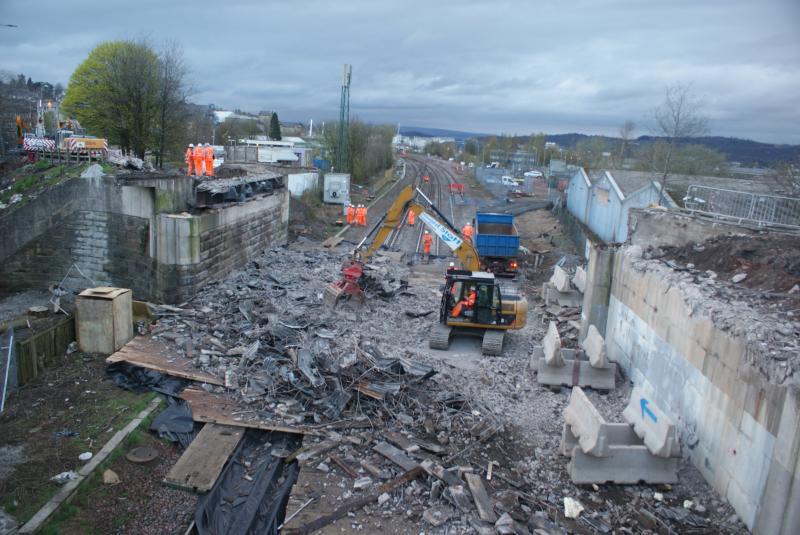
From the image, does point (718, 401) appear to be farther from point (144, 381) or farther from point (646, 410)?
point (144, 381)

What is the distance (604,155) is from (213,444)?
6574 cm

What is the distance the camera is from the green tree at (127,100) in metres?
30.5

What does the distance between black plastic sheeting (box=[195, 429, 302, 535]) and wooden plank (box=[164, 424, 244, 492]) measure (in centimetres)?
12

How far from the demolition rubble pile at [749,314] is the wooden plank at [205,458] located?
320 inches

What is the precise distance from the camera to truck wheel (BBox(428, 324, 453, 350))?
49.1 feet

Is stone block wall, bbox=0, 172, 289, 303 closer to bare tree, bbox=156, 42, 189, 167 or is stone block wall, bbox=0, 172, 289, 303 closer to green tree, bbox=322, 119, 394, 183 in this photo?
bare tree, bbox=156, 42, 189, 167

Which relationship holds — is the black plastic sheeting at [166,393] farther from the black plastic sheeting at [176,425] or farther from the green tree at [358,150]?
the green tree at [358,150]

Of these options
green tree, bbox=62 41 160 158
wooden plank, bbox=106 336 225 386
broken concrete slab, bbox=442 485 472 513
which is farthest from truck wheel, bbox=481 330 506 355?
green tree, bbox=62 41 160 158

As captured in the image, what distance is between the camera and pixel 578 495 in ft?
29.1

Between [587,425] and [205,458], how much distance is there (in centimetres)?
622

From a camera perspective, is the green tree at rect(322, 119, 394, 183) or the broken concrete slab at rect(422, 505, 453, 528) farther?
the green tree at rect(322, 119, 394, 183)

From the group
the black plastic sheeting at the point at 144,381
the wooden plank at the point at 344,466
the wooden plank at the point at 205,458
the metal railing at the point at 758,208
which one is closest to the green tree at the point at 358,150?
the metal railing at the point at 758,208

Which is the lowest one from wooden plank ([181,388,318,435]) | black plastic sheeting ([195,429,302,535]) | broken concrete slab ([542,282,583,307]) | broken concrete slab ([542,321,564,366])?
black plastic sheeting ([195,429,302,535])

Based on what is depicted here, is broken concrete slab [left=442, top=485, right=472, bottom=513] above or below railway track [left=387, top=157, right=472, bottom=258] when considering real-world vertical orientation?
below
